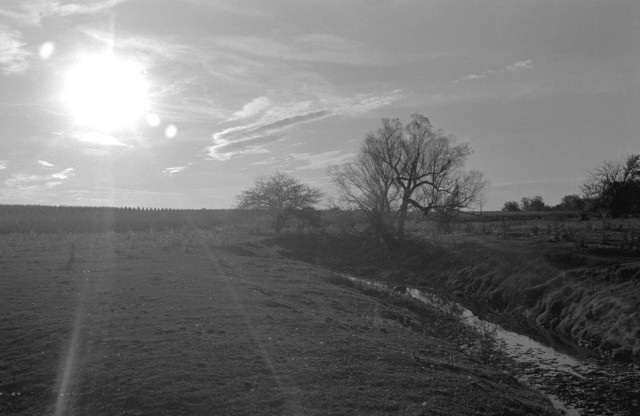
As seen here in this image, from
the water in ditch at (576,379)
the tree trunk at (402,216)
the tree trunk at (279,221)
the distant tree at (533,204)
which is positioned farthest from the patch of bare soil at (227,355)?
the distant tree at (533,204)

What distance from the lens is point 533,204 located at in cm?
10550

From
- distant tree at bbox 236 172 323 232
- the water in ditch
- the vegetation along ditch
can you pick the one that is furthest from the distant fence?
the water in ditch

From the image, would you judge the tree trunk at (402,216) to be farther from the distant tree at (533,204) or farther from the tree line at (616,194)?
the distant tree at (533,204)

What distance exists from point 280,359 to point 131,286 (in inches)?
435

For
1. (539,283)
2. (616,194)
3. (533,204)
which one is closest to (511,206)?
(533,204)

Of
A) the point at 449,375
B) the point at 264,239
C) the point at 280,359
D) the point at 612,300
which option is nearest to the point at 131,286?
the point at 280,359

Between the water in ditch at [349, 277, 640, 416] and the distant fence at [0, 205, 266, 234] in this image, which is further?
the distant fence at [0, 205, 266, 234]

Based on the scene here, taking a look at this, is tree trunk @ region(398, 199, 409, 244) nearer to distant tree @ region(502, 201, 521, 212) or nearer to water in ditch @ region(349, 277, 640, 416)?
water in ditch @ region(349, 277, 640, 416)

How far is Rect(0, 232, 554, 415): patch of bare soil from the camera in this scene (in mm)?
9141

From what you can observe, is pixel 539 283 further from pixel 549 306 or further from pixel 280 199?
pixel 280 199

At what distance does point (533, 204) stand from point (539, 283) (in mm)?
89243

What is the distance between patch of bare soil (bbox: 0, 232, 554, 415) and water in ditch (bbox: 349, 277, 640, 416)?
3.14 ft

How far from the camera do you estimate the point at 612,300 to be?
18016 mm

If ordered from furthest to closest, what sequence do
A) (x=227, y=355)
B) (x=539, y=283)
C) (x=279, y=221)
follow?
(x=279, y=221) < (x=539, y=283) < (x=227, y=355)
